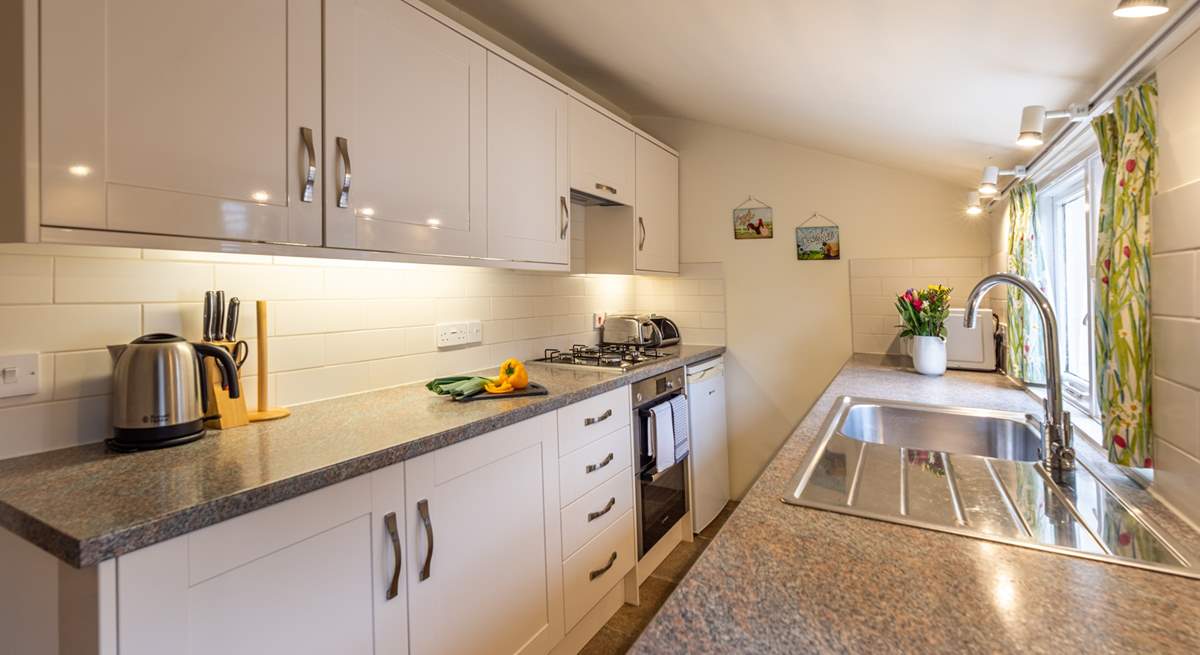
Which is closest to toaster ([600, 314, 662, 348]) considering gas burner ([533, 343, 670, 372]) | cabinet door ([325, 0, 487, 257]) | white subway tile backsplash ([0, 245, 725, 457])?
gas burner ([533, 343, 670, 372])

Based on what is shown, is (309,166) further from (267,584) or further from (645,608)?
(645,608)

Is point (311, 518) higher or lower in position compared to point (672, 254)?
lower

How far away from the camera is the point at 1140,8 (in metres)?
0.77

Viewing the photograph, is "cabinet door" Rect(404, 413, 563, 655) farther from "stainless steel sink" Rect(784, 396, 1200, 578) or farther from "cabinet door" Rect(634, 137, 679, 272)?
"cabinet door" Rect(634, 137, 679, 272)

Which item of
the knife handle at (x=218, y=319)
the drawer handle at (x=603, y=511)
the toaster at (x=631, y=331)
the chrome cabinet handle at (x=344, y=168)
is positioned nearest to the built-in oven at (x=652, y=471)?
the drawer handle at (x=603, y=511)

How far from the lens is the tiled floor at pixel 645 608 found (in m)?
2.04

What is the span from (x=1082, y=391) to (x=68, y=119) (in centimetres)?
288

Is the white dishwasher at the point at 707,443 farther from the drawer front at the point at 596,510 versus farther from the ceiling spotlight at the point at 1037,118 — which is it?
the ceiling spotlight at the point at 1037,118

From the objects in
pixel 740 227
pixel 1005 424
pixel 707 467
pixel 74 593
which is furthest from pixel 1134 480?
pixel 740 227

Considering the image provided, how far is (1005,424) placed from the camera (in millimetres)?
1567

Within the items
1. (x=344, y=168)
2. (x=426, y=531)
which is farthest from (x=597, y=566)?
(x=344, y=168)

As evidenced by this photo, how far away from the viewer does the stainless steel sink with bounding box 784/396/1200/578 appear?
0.78 metres

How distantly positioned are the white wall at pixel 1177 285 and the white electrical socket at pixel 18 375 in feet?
7.19

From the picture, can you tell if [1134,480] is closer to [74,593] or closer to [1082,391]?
[1082,391]
